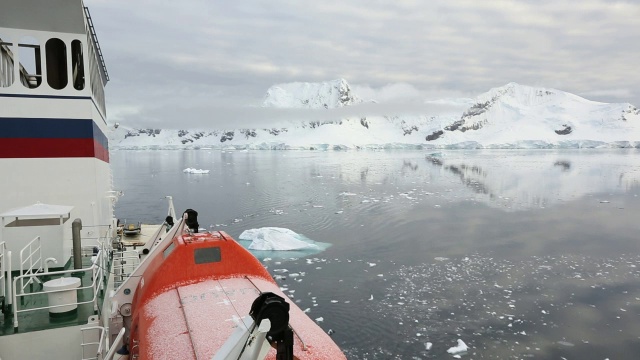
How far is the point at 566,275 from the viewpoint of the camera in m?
14.2

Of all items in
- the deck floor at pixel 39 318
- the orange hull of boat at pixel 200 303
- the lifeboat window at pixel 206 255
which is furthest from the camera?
the lifeboat window at pixel 206 255

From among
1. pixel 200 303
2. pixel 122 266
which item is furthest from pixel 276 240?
pixel 200 303

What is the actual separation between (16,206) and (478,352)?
30.9ft

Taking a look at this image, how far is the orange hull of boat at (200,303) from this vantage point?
4.05 meters

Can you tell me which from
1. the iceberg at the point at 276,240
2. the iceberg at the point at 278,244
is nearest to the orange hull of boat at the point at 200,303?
the iceberg at the point at 278,244

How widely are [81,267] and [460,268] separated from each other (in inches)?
481

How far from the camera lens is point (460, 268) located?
15102 mm

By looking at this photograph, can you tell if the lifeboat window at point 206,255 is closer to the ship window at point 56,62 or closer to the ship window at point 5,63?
the ship window at point 56,62

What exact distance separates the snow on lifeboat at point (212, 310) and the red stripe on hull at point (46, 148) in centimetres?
235

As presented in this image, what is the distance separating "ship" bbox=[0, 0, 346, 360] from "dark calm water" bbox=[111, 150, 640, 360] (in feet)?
16.9

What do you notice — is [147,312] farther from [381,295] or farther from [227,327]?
[381,295]

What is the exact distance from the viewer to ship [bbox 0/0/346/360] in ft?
13.7

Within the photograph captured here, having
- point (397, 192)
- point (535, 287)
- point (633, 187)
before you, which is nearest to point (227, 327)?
point (535, 287)

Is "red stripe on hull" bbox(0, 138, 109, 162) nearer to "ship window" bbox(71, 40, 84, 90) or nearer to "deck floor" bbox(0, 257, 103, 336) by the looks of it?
"ship window" bbox(71, 40, 84, 90)
